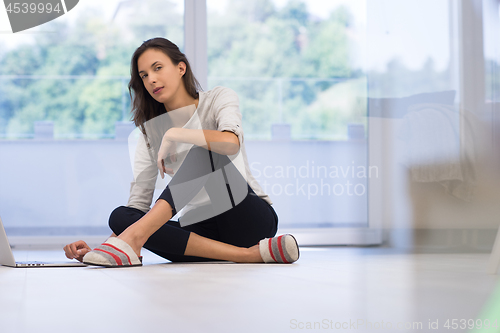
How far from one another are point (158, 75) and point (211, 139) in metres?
0.39

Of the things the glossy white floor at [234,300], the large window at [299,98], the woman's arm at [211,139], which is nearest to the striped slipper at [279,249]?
the glossy white floor at [234,300]

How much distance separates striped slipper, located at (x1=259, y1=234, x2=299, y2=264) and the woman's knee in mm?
414

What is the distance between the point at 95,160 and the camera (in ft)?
8.82

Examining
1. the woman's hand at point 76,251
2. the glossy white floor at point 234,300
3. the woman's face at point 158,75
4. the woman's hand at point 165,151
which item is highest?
the woman's face at point 158,75

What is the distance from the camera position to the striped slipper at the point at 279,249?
1.47 metres

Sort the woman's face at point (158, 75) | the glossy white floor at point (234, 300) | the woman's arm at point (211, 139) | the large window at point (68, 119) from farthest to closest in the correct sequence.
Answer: the large window at point (68, 119) < the woman's face at point (158, 75) < the woman's arm at point (211, 139) < the glossy white floor at point (234, 300)

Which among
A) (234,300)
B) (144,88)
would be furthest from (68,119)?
(234,300)

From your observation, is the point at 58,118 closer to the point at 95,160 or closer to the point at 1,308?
the point at 95,160

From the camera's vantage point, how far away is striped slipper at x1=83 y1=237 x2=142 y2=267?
1286mm

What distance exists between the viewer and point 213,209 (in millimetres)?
1522

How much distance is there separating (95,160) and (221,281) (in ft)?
6.07

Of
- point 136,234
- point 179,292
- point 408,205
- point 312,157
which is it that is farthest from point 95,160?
point 179,292

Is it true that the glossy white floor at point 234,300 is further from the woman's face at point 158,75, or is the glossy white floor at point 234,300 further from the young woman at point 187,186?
the woman's face at point 158,75

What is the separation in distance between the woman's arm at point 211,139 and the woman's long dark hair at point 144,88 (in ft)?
1.07
